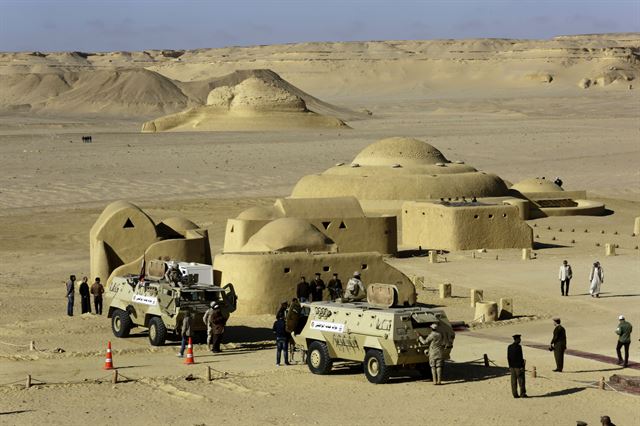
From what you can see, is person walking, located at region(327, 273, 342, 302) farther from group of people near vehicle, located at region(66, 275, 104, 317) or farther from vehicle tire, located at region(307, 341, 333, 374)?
group of people near vehicle, located at region(66, 275, 104, 317)

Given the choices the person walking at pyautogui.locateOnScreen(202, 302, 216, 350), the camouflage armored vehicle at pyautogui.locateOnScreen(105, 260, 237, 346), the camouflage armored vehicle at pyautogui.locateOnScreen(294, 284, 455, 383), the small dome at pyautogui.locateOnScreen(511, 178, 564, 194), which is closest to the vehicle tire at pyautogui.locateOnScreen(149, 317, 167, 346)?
the camouflage armored vehicle at pyautogui.locateOnScreen(105, 260, 237, 346)

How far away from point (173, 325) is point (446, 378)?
4.24 m

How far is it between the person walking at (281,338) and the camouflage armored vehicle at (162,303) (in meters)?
1.46

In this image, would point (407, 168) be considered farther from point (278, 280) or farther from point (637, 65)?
point (637, 65)

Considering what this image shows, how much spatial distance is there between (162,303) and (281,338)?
2254 mm

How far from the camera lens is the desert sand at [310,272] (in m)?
14.4

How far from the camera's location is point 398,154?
3541 cm

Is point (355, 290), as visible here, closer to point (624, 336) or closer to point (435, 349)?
point (435, 349)

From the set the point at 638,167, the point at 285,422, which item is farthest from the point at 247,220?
the point at 638,167

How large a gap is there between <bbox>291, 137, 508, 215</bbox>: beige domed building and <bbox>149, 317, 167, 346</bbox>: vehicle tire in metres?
15.2

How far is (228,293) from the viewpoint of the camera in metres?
17.9

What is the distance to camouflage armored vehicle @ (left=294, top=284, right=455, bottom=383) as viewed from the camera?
1490 centimetres

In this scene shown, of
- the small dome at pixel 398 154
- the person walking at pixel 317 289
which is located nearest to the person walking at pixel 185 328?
the person walking at pixel 317 289

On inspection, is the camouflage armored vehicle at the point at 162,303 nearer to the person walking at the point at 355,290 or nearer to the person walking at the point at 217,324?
the person walking at the point at 217,324
